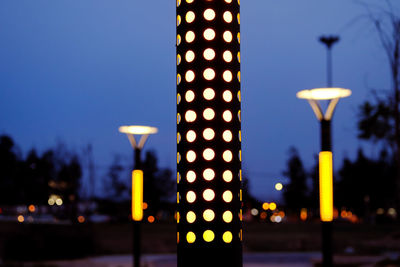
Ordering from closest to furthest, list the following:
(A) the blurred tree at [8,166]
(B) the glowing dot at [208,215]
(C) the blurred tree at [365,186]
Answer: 1. (B) the glowing dot at [208,215]
2. (A) the blurred tree at [8,166]
3. (C) the blurred tree at [365,186]

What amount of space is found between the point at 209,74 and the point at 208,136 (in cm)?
27

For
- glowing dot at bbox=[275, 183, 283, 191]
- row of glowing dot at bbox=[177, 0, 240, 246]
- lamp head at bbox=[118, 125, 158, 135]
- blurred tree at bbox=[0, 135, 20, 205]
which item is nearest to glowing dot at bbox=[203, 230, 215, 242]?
row of glowing dot at bbox=[177, 0, 240, 246]

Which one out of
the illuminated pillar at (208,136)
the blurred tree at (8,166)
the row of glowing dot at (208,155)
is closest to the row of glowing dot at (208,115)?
the illuminated pillar at (208,136)

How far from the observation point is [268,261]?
19094 mm

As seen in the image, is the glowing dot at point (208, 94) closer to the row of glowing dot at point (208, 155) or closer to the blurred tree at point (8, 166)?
the row of glowing dot at point (208, 155)

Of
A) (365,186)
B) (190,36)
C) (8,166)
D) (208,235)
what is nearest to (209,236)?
(208,235)

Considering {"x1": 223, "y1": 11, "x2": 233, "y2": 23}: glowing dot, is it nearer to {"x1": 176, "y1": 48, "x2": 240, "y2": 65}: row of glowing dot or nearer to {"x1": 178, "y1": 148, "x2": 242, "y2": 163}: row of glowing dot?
{"x1": 176, "y1": 48, "x2": 240, "y2": 65}: row of glowing dot

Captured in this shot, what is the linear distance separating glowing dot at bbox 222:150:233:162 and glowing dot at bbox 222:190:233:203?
0.13m

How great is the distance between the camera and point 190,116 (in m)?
2.24

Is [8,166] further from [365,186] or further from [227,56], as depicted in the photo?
[227,56]

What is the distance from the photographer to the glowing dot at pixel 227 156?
2.19 meters

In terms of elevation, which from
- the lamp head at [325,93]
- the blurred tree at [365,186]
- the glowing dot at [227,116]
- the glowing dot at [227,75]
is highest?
the lamp head at [325,93]

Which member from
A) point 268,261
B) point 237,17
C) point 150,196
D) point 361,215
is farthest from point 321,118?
point 361,215

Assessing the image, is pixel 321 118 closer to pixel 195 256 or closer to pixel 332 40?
pixel 195 256
